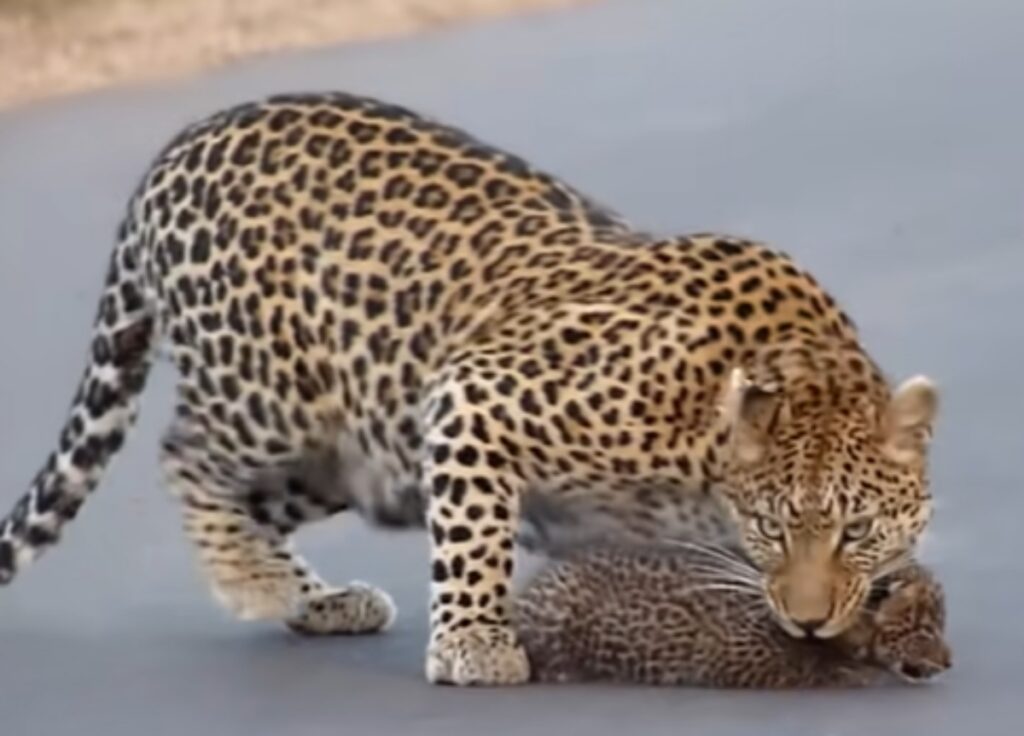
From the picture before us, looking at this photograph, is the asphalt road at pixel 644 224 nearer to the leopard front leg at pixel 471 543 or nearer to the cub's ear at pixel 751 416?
the leopard front leg at pixel 471 543

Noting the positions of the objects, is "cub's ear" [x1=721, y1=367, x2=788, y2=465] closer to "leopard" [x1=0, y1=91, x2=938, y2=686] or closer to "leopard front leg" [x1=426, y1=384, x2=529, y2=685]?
"leopard" [x1=0, y1=91, x2=938, y2=686]

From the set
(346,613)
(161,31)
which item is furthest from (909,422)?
(161,31)

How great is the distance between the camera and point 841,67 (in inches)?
736

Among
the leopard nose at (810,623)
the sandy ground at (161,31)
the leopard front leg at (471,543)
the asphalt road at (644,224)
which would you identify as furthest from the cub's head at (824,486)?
the sandy ground at (161,31)

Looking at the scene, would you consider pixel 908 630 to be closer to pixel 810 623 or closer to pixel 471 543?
A: pixel 810 623

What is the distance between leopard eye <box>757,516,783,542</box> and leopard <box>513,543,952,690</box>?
0.39 ft

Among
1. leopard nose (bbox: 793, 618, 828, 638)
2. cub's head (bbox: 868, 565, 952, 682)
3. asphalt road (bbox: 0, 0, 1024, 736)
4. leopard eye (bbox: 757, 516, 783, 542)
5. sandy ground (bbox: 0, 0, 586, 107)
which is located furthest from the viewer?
sandy ground (bbox: 0, 0, 586, 107)

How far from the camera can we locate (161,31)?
20109 mm

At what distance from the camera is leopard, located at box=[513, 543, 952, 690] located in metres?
8.91

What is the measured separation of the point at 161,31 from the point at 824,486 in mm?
11821

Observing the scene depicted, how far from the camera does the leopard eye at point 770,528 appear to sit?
8.73 meters

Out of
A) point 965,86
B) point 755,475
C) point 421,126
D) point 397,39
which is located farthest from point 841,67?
point 755,475

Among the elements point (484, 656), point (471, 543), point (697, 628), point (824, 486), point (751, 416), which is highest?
point (751, 416)

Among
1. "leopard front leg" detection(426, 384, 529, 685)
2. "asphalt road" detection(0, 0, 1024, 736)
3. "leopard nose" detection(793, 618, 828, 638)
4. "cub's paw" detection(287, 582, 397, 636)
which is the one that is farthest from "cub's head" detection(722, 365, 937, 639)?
"cub's paw" detection(287, 582, 397, 636)
